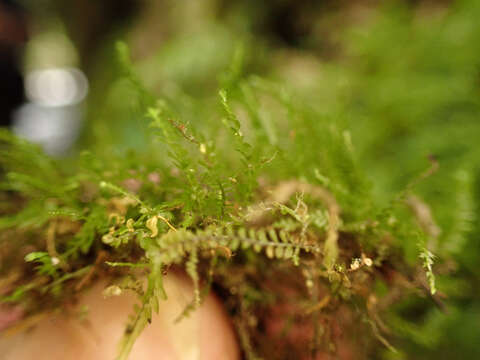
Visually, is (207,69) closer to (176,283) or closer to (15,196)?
(15,196)

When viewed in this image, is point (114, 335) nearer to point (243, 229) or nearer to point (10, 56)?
point (243, 229)

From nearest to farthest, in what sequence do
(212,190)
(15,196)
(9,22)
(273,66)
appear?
(212,190), (15,196), (273,66), (9,22)

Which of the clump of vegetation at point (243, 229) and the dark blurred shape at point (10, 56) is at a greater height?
the dark blurred shape at point (10, 56)

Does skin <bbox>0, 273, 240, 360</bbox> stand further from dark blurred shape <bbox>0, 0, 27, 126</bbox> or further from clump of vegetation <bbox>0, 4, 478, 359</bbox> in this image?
dark blurred shape <bbox>0, 0, 27, 126</bbox>

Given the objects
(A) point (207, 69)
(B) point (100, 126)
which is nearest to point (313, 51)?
(A) point (207, 69)

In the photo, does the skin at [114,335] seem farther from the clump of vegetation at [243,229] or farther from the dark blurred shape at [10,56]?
the dark blurred shape at [10,56]

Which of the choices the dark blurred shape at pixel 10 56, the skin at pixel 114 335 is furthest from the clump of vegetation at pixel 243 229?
the dark blurred shape at pixel 10 56
